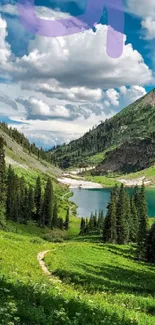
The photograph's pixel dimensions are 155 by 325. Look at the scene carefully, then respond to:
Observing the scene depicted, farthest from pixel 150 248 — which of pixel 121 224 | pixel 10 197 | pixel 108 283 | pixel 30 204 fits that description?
pixel 30 204

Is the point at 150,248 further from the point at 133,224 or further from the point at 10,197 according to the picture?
the point at 10,197

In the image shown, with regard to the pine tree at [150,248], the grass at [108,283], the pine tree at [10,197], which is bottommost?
the pine tree at [150,248]

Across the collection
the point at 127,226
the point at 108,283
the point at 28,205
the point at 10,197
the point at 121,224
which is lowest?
the point at 127,226

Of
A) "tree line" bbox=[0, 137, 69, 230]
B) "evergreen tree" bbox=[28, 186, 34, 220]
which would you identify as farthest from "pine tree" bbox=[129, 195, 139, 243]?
"evergreen tree" bbox=[28, 186, 34, 220]

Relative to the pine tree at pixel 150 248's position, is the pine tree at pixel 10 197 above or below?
above

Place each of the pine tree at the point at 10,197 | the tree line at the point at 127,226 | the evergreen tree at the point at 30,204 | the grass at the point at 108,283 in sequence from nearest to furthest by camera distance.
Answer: the grass at the point at 108,283
the tree line at the point at 127,226
the pine tree at the point at 10,197
the evergreen tree at the point at 30,204

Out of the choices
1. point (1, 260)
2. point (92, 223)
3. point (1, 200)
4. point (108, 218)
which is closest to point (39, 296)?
point (1, 260)

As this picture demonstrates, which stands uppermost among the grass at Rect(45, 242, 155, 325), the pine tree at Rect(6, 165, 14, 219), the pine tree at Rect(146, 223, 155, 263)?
the pine tree at Rect(6, 165, 14, 219)

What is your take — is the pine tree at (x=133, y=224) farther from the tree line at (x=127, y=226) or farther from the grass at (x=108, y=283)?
the grass at (x=108, y=283)

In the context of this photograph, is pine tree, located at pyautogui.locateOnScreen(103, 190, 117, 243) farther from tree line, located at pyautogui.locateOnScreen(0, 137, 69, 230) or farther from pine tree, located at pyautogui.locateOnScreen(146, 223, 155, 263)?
tree line, located at pyautogui.locateOnScreen(0, 137, 69, 230)

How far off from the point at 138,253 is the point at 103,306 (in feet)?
181

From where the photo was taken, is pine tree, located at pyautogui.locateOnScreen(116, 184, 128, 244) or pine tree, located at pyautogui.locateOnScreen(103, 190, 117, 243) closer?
pine tree, located at pyautogui.locateOnScreen(103, 190, 117, 243)

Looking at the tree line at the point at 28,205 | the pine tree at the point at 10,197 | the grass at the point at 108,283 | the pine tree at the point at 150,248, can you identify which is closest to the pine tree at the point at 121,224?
the pine tree at the point at 150,248

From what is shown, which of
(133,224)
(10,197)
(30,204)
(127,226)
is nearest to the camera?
(127,226)
